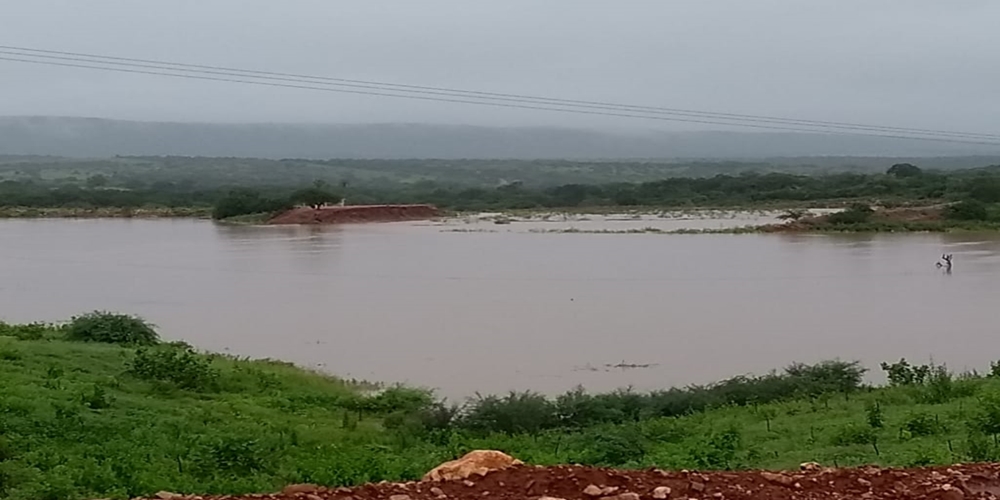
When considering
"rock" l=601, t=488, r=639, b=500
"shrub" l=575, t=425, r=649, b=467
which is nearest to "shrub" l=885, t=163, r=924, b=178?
"shrub" l=575, t=425, r=649, b=467

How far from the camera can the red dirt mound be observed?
53688 millimetres

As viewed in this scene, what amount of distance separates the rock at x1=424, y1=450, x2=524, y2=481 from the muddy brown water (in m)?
8.09

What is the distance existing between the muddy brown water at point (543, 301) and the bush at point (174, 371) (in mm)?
3327

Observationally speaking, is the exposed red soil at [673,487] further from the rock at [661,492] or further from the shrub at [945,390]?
the shrub at [945,390]

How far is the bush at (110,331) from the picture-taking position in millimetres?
15125

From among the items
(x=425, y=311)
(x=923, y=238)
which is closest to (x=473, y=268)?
(x=425, y=311)

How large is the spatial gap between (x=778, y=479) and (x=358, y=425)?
6.31m

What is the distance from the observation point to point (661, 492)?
482 cm

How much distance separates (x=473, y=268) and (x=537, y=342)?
1233 cm

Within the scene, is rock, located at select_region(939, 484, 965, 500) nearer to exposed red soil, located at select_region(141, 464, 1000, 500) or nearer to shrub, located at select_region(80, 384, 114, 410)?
exposed red soil, located at select_region(141, 464, 1000, 500)

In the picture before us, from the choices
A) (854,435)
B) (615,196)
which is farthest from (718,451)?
(615,196)

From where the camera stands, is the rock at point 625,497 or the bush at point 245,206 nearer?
the rock at point 625,497

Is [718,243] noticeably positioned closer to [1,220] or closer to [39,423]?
[39,423]

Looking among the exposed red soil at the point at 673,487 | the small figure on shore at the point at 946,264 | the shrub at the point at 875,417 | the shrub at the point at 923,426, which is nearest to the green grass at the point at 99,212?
the small figure on shore at the point at 946,264
